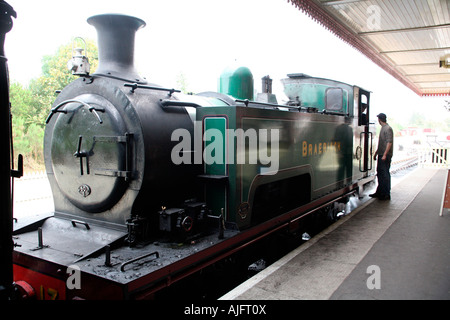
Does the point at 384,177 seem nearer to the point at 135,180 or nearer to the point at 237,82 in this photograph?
the point at 237,82

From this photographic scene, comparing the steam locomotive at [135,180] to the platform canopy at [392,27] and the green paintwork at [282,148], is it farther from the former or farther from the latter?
the platform canopy at [392,27]

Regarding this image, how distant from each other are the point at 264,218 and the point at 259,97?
1847 millimetres

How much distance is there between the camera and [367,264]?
3779 mm

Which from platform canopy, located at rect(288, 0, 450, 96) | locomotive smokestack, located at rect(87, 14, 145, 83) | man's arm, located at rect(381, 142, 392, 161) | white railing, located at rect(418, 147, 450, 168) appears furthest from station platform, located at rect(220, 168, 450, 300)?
white railing, located at rect(418, 147, 450, 168)

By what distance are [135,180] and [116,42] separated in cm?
145

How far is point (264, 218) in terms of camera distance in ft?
14.9

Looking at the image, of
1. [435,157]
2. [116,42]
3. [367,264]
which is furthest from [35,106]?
[435,157]

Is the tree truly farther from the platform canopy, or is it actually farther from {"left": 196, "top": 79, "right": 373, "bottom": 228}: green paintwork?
the platform canopy

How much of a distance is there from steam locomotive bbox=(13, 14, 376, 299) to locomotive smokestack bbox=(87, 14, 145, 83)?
1 centimetres

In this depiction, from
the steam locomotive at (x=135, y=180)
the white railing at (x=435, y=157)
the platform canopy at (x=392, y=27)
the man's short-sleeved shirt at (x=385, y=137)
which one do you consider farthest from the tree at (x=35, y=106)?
the white railing at (x=435, y=157)

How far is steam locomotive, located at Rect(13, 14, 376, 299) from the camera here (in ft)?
8.94

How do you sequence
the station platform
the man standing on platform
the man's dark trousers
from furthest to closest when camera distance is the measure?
the man's dark trousers, the man standing on platform, the station platform

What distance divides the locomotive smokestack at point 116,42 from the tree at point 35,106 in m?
10.2
